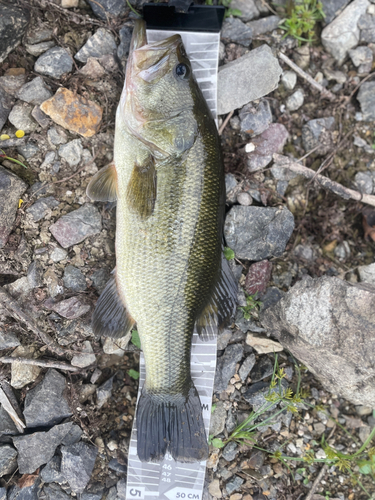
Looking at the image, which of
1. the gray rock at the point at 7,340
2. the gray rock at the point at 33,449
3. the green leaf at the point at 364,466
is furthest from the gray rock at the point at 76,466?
the green leaf at the point at 364,466

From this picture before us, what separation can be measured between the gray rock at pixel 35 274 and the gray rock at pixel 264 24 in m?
3.26

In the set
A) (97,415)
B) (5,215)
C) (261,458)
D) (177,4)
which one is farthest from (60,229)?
(261,458)

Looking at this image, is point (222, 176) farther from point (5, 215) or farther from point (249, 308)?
point (5, 215)

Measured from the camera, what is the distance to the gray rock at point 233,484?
11.9 ft

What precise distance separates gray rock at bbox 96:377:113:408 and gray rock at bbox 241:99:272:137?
2956 millimetres

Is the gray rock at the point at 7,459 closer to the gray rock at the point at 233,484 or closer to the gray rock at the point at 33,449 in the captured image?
the gray rock at the point at 33,449

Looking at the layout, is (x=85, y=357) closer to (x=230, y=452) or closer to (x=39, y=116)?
(x=230, y=452)

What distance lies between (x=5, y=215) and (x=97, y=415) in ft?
6.91

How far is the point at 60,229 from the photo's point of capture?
11.2ft

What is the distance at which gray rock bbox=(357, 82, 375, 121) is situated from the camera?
3998 millimetres

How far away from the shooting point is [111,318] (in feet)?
10.9

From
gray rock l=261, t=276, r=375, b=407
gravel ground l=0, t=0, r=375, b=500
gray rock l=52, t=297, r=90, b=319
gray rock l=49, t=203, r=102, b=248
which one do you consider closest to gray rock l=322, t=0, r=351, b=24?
gravel ground l=0, t=0, r=375, b=500

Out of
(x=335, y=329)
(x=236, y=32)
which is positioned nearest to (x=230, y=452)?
(x=335, y=329)

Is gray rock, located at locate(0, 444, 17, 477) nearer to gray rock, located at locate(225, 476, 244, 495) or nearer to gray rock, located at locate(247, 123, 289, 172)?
gray rock, located at locate(225, 476, 244, 495)
